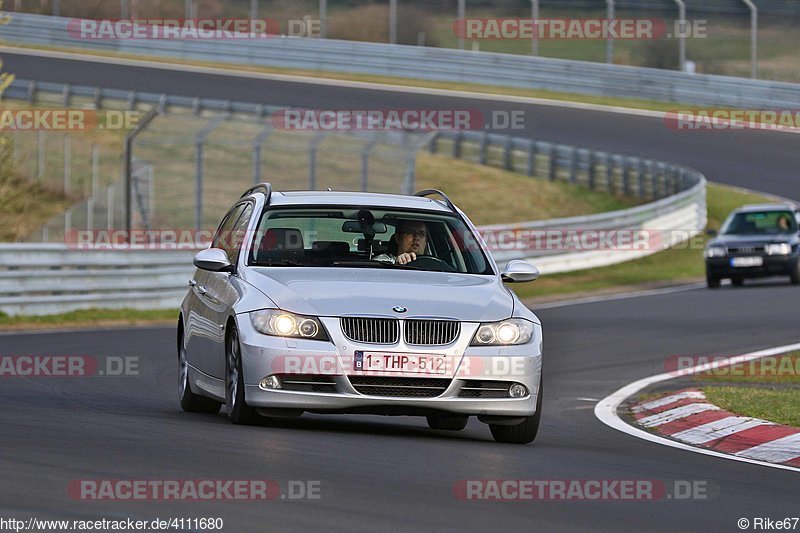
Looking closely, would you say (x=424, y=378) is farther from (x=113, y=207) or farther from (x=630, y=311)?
(x=113, y=207)

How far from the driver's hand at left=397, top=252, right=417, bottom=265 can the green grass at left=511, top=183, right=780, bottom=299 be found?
15922 millimetres

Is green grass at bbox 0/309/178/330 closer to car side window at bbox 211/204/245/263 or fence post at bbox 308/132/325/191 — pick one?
fence post at bbox 308/132/325/191

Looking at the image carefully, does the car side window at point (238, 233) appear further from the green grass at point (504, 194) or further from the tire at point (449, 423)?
the green grass at point (504, 194)

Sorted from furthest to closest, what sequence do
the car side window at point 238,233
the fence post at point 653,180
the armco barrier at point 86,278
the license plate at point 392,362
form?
the fence post at point 653,180 → the armco barrier at point 86,278 → the car side window at point 238,233 → the license plate at point 392,362

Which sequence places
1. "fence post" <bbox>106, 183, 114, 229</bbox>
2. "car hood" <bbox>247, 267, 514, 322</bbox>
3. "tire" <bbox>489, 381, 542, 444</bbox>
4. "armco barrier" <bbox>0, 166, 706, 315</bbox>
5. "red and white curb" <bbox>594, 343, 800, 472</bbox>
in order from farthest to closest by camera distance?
"fence post" <bbox>106, 183, 114, 229</bbox>, "armco barrier" <bbox>0, 166, 706, 315</bbox>, "tire" <bbox>489, 381, 542, 444</bbox>, "red and white curb" <bbox>594, 343, 800, 472</bbox>, "car hood" <bbox>247, 267, 514, 322</bbox>

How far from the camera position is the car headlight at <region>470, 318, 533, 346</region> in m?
9.81

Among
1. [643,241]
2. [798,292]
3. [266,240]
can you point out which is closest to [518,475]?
[266,240]

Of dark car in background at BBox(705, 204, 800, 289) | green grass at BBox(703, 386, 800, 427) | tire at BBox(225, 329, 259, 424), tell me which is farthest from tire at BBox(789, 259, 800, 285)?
tire at BBox(225, 329, 259, 424)

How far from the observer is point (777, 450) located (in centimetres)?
1012

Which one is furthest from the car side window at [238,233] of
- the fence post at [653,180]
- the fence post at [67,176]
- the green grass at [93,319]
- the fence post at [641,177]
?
the fence post at [641,177]

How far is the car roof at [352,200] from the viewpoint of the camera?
11031 mm

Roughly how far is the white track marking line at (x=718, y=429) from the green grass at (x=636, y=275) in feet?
49.6

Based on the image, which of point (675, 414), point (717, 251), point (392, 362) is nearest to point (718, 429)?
point (675, 414)

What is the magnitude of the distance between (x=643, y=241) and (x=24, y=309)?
15.1m
